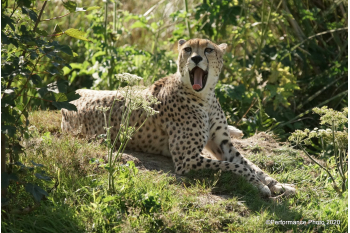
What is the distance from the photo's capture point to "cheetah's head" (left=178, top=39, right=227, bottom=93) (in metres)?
5.26

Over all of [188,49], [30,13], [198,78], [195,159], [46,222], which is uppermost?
[30,13]

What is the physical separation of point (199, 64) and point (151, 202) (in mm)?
1749

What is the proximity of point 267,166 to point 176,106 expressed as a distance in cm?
127

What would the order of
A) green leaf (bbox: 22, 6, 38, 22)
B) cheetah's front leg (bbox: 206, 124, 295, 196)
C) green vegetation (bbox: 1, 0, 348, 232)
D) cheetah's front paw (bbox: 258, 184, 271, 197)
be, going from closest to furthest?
green leaf (bbox: 22, 6, 38, 22) < green vegetation (bbox: 1, 0, 348, 232) < cheetah's front paw (bbox: 258, 184, 271, 197) < cheetah's front leg (bbox: 206, 124, 295, 196)

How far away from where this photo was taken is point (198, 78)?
17.7 feet

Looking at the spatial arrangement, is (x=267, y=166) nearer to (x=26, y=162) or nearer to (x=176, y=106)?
(x=176, y=106)

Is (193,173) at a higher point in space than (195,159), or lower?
lower

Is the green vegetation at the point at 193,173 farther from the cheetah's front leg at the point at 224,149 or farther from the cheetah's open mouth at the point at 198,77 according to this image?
the cheetah's open mouth at the point at 198,77

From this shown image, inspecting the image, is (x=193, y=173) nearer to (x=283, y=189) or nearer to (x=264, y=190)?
(x=264, y=190)

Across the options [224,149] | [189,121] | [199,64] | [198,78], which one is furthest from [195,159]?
[199,64]

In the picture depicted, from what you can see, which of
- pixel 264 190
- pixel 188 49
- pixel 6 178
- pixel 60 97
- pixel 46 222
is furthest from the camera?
pixel 188 49

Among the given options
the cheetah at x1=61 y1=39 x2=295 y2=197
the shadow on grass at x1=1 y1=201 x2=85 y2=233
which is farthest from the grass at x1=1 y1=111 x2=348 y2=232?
the cheetah at x1=61 y1=39 x2=295 y2=197

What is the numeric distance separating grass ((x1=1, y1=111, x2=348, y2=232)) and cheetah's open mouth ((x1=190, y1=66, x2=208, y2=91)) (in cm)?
93

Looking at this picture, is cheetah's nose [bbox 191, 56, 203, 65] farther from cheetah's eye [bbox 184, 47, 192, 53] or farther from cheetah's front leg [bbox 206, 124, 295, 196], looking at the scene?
cheetah's front leg [bbox 206, 124, 295, 196]
